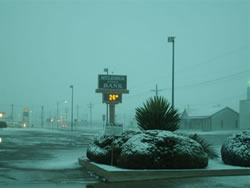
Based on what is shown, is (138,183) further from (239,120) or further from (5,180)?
(239,120)

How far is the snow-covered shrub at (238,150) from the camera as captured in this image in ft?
37.1

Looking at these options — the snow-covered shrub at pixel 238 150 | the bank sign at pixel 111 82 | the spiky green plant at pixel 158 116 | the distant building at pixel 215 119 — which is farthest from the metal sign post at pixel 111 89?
the distant building at pixel 215 119

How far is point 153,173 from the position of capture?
9781 mm

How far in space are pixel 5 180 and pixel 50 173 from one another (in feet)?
5.58

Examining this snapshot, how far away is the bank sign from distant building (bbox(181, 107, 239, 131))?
50436 mm

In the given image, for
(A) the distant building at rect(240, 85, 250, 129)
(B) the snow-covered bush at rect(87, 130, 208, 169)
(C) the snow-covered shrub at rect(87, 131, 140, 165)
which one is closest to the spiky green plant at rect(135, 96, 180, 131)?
(C) the snow-covered shrub at rect(87, 131, 140, 165)

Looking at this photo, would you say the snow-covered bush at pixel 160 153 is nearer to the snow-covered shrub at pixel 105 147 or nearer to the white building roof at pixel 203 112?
the snow-covered shrub at pixel 105 147

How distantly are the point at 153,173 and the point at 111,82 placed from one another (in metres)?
7.19

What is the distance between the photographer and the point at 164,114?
1292 centimetres

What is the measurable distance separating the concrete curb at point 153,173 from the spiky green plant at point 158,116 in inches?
114

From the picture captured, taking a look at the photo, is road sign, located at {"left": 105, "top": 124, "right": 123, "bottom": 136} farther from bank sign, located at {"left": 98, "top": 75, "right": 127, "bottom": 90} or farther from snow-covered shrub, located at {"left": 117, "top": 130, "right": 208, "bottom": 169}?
bank sign, located at {"left": 98, "top": 75, "right": 127, "bottom": 90}

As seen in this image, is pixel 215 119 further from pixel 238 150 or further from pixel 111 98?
pixel 238 150

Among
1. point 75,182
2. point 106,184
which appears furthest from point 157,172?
point 75,182

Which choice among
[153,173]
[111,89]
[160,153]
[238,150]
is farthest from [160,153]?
[111,89]
